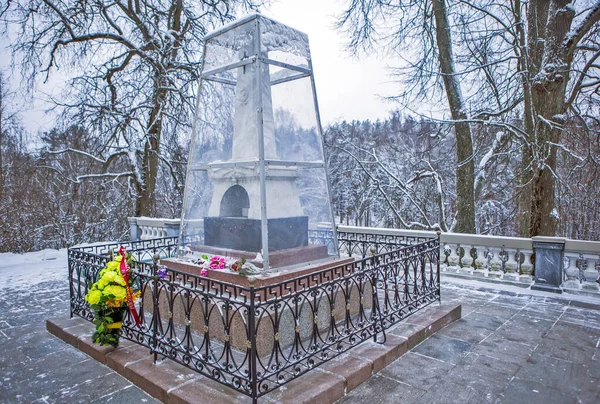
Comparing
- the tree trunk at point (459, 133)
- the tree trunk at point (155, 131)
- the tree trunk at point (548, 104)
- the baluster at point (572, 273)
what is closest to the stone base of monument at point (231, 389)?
the baluster at point (572, 273)

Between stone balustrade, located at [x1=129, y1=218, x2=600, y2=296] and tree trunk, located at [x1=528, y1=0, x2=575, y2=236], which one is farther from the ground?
tree trunk, located at [x1=528, y1=0, x2=575, y2=236]

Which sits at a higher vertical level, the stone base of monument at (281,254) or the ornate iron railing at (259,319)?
the stone base of monument at (281,254)

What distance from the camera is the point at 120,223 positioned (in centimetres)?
1588

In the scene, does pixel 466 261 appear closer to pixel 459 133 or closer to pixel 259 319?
pixel 459 133

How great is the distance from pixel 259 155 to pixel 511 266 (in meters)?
5.59

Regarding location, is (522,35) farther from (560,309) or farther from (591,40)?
(560,309)

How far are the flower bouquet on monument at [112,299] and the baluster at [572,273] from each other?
6955mm

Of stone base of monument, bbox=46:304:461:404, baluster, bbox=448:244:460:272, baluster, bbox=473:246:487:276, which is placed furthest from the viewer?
baluster, bbox=448:244:460:272

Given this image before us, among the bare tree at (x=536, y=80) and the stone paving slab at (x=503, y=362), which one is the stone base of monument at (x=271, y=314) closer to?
the stone paving slab at (x=503, y=362)

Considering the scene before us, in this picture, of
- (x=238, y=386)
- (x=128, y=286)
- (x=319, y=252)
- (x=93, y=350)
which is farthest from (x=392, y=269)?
(x=93, y=350)

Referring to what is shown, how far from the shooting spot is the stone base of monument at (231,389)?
3.15 meters

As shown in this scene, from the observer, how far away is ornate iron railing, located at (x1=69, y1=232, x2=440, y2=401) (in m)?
3.19

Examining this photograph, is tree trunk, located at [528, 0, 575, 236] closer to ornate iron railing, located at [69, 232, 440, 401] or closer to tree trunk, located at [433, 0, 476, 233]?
tree trunk, located at [433, 0, 476, 233]

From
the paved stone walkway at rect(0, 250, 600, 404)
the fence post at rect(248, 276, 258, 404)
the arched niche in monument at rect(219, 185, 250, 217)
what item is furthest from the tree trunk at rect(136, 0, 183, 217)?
the fence post at rect(248, 276, 258, 404)
